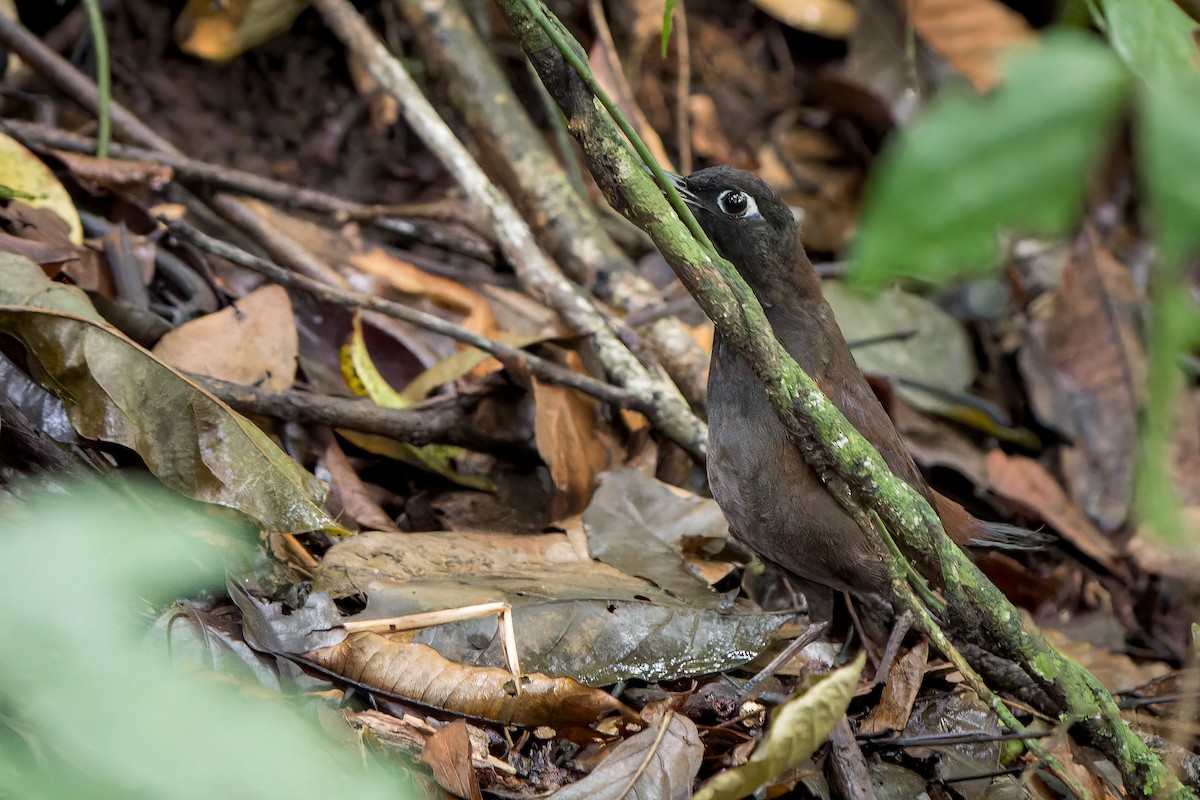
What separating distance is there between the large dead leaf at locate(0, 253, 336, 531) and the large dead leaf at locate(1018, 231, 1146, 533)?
4450 millimetres

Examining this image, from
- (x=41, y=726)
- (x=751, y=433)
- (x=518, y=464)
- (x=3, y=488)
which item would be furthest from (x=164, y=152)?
(x=41, y=726)

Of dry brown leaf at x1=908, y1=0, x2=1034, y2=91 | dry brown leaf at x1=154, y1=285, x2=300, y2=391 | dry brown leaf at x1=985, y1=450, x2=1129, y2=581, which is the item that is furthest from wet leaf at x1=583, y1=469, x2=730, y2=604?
dry brown leaf at x1=985, y1=450, x2=1129, y2=581

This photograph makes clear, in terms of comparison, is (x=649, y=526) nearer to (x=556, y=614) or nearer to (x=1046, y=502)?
(x=556, y=614)

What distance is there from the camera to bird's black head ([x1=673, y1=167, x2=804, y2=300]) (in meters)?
3.46

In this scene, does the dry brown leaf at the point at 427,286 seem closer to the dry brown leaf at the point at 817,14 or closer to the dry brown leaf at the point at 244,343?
the dry brown leaf at the point at 244,343

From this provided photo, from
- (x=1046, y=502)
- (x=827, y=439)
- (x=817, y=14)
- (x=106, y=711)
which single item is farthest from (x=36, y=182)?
(x=817, y=14)

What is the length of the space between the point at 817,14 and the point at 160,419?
5541mm

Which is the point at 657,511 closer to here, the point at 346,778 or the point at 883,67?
the point at 346,778

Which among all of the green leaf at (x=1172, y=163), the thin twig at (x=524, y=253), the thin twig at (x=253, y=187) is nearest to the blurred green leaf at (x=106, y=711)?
the green leaf at (x=1172, y=163)

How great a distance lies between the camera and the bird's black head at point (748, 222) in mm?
3457

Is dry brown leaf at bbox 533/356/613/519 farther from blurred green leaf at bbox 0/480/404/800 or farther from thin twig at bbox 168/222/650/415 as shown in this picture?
blurred green leaf at bbox 0/480/404/800

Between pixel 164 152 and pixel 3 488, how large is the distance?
2659 mm

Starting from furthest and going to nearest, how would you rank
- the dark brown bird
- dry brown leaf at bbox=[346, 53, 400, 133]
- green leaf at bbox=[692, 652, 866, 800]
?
1. dry brown leaf at bbox=[346, 53, 400, 133]
2. the dark brown bird
3. green leaf at bbox=[692, 652, 866, 800]

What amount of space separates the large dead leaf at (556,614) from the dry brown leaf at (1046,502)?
2.59 m
